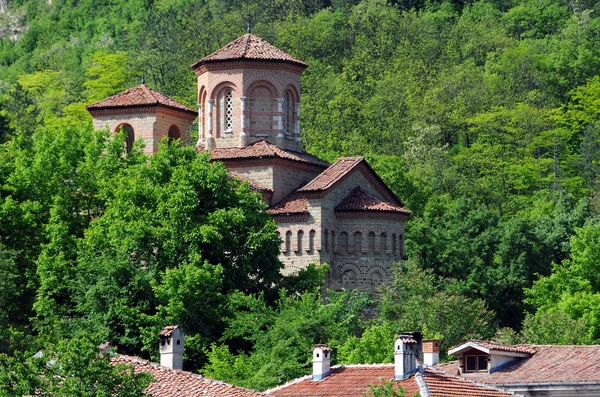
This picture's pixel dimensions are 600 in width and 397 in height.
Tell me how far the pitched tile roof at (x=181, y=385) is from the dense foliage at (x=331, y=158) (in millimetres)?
2158

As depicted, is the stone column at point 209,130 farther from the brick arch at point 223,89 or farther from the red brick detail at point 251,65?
Result: the red brick detail at point 251,65

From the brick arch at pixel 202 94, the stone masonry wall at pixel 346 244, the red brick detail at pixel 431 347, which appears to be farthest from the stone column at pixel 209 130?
the red brick detail at pixel 431 347

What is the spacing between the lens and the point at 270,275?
182 feet

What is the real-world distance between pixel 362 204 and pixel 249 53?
7667 mm

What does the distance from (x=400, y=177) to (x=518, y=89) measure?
34.1m

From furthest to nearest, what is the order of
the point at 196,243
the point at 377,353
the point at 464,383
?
the point at 196,243, the point at 377,353, the point at 464,383

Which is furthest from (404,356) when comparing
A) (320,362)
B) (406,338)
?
(320,362)

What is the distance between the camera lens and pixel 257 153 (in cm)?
6338

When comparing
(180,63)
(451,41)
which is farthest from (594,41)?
(180,63)

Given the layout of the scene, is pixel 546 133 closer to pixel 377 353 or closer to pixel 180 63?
pixel 180 63

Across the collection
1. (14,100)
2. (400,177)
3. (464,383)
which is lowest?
(464,383)

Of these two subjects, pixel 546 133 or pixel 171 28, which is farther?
pixel 171 28

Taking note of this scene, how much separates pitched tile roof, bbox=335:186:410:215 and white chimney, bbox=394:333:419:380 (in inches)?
943

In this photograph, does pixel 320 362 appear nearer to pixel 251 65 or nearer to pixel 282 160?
pixel 282 160
